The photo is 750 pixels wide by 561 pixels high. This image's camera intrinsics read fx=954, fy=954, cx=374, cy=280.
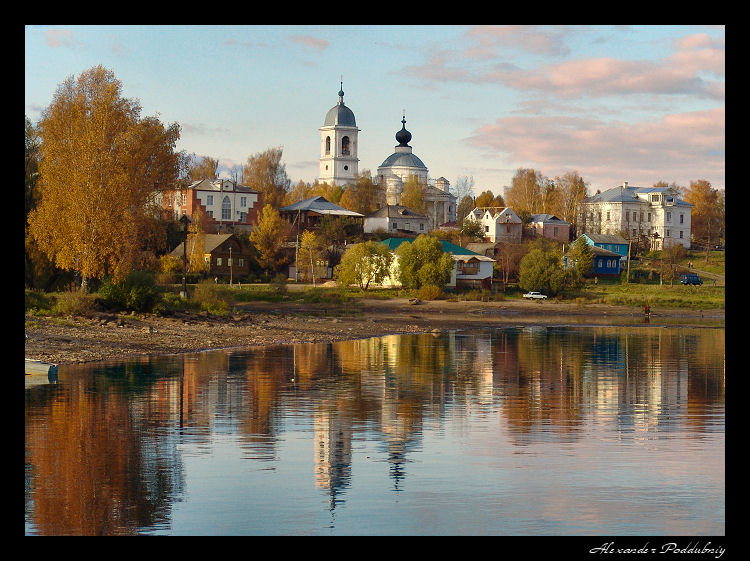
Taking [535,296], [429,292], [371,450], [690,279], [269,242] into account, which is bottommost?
[371,450]

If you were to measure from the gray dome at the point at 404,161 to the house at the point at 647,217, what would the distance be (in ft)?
97.3

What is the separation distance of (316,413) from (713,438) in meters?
8.74

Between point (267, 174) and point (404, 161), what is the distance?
27.2m

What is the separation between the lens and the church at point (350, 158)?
144m

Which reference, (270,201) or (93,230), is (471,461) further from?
(270,201)

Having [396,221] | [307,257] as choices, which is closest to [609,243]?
[396,221]

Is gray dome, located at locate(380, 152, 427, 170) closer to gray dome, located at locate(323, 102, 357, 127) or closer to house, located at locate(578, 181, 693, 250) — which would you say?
gray dome, located at locate(323, 102, 357, 127)

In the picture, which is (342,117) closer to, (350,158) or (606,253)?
(350,158)

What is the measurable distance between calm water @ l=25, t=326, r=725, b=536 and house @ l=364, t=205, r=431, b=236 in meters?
83.8

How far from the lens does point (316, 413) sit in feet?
72.9

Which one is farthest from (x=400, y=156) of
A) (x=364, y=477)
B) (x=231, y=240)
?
(x=364, y=477)

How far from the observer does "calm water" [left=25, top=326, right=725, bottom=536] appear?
13.6 m

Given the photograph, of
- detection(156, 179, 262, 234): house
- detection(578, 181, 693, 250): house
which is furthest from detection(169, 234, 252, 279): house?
detection(578, 181, 693, 250): house

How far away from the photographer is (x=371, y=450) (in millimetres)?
18266
